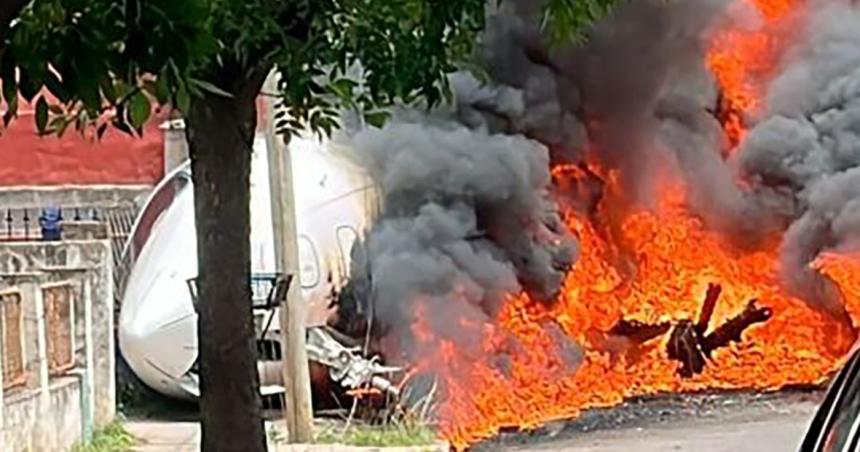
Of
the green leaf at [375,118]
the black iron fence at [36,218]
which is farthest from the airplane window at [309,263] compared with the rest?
the green leaf at [375,118]

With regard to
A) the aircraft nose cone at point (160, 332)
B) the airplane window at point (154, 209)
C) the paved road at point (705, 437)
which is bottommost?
the paved road at point (705, 437)

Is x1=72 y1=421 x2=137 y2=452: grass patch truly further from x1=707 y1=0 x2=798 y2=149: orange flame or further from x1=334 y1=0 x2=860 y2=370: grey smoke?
x1=707 y1=0 x2=798 y2=149: orange flame

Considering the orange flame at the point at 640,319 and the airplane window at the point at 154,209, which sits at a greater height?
the airplane window at the point at 154,209

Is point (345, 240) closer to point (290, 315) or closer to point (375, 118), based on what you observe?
point (290, 315)

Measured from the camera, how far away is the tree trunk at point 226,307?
4844 mm

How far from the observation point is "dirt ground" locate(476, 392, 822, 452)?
10.2 m

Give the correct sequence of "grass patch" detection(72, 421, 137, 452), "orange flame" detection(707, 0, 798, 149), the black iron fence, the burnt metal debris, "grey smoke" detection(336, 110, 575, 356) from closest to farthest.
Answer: "grass patch" detection(72, 421, 137, 452), "grey smoke" detection(336, 110, 575, 356), the burnt metal debris, "orange flame" detection(707, 0, 798, 149), the black iron fence

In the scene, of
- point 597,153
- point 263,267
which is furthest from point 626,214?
point 263,267

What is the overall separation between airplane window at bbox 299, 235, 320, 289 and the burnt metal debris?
7.74 feet

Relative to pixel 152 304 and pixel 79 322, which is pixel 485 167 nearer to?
pixel 152 304

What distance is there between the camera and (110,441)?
10.5 m

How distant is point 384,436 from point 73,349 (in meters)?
2.05

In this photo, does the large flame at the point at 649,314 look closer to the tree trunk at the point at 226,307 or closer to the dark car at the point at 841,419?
the tree trunk at the point at 226,307

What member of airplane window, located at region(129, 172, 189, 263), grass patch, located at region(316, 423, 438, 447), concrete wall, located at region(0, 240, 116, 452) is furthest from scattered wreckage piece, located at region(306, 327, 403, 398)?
airplane window, located at region(129, 172, 189, 263)
